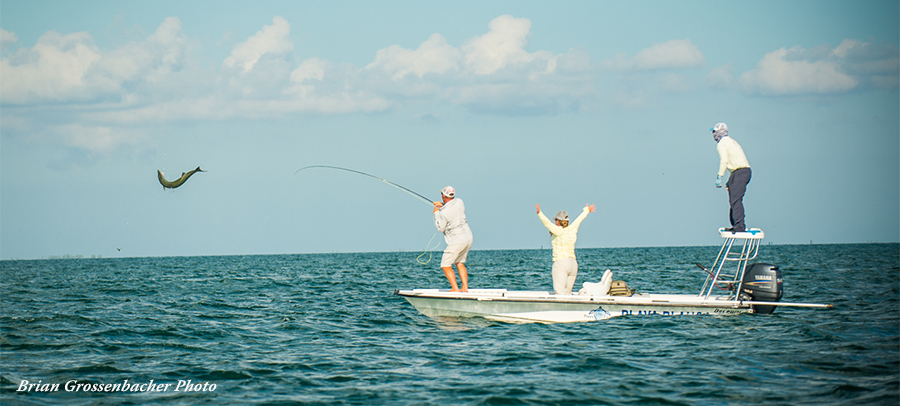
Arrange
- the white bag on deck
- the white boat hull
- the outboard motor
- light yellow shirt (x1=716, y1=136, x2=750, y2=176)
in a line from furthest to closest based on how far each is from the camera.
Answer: the white bag on deck < the white boat hull < the outboard motor < light yellow shirt (x1=716, y1=136, x2=750, y2=176)

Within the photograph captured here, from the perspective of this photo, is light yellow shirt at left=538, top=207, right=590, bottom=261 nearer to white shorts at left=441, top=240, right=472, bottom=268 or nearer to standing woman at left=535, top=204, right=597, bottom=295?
standing woman at left=535, top=204, right=597, bottom=295

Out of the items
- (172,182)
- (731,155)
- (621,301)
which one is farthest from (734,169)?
(172,182)

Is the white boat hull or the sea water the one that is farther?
the white boat hull

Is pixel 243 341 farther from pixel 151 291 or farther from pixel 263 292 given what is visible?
pixel 151 291

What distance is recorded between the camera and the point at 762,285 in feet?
37.6

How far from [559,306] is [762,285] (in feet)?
11.3

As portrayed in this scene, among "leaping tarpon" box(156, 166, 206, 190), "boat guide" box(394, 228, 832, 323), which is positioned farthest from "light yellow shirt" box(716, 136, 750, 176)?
"leaping tarpon" box(156, 166, 206, 190)

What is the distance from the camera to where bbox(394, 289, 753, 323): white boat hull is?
11609mm

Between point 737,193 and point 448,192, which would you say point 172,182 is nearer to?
point 448,192

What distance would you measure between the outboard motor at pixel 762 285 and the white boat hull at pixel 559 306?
9.4 inches

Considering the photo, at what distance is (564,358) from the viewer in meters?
9.24

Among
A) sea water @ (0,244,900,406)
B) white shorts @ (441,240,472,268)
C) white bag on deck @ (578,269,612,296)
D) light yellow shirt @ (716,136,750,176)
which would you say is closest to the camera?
sea water @ (0,244,900,406)

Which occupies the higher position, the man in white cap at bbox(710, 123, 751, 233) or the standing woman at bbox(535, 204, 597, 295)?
the man in white cap at bbox(710, 123, 751, 233)

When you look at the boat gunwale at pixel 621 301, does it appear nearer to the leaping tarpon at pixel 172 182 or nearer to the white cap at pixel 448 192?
the white cap at pixel 448 192
